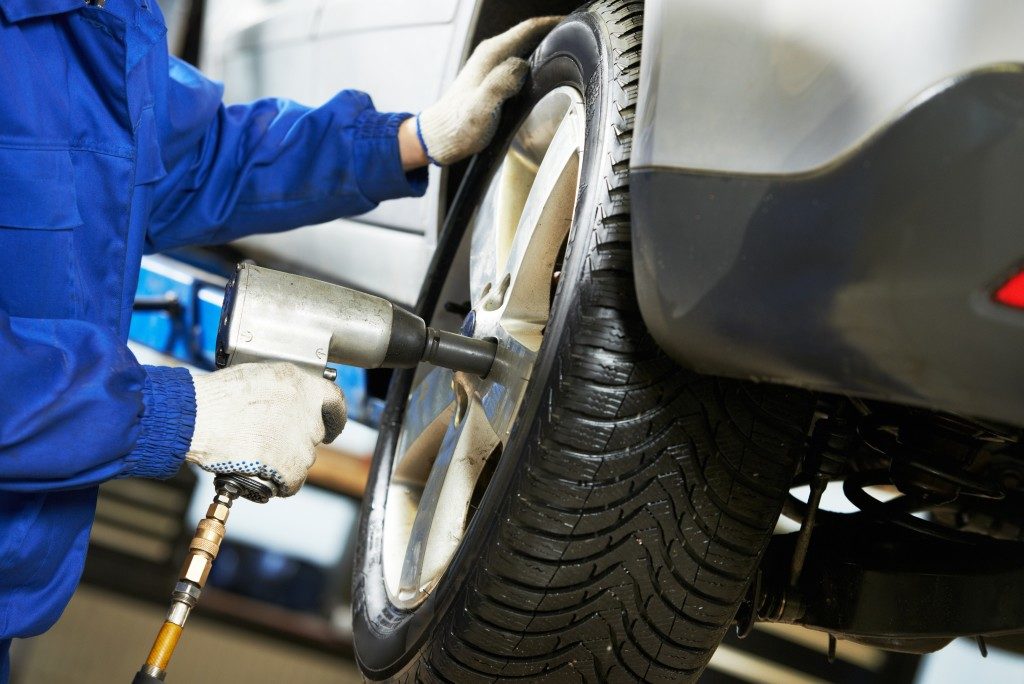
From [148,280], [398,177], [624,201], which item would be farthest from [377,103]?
[624,201]

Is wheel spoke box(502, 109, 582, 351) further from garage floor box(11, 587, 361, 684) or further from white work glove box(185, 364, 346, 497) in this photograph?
garage floor box(11, 587, 361, 684)

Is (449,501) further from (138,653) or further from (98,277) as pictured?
(138,653)

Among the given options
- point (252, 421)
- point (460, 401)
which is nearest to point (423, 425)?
point (460, 401)

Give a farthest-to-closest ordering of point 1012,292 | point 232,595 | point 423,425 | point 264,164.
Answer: point 232,595 < point 264,164 < point 423,425 < point 1012,292

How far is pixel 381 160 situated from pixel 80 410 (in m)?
0.64

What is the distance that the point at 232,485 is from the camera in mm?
1038

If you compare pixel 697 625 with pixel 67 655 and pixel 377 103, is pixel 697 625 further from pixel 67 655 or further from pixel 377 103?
pixel 67 655

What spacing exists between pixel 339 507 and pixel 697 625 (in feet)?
9.15

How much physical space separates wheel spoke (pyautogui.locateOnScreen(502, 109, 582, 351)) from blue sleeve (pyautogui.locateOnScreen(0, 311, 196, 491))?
1.15 ft

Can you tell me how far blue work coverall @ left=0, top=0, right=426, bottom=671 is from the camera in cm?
95

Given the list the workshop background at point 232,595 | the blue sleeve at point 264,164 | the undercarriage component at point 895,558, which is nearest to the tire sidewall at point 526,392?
the blue sleeve at point 264,164

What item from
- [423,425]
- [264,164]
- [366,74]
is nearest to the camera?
[423,425]

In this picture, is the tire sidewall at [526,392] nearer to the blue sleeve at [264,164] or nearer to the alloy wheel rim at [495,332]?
the alloy wheel rim at [495,332]

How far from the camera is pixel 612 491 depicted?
2.65 ft
